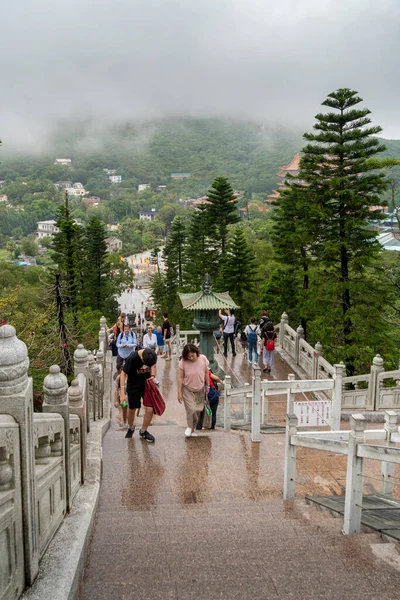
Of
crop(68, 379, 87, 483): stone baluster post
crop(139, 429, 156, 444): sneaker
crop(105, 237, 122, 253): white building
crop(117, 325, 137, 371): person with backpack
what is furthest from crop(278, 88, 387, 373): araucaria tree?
crop(105, 237, 122, 253): white building

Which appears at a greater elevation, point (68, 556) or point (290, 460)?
point (290, 460)

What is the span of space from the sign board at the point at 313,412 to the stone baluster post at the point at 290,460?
204cm

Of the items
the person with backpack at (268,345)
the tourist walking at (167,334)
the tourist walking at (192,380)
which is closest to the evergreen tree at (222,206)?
the tourist walking at (167,334)

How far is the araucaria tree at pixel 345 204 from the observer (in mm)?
15227

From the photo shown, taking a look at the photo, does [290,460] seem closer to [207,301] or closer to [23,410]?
[23,410]

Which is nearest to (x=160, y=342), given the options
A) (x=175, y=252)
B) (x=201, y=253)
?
(x=201, y=253)

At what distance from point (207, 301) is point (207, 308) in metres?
0.21

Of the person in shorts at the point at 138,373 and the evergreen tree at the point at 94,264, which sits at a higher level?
the evergreen tree at the point at 94,264

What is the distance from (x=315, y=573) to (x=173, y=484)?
7.69ft

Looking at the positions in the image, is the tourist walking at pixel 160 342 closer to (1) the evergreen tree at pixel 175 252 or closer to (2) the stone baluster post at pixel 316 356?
(2) the stone baluster post at pixel 316 356

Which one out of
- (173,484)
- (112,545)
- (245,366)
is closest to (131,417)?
(173,484)

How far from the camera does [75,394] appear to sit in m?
4.43

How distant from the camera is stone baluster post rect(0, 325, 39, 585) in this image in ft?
8.23

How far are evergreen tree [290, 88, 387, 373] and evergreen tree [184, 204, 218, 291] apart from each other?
1649 centimetres
